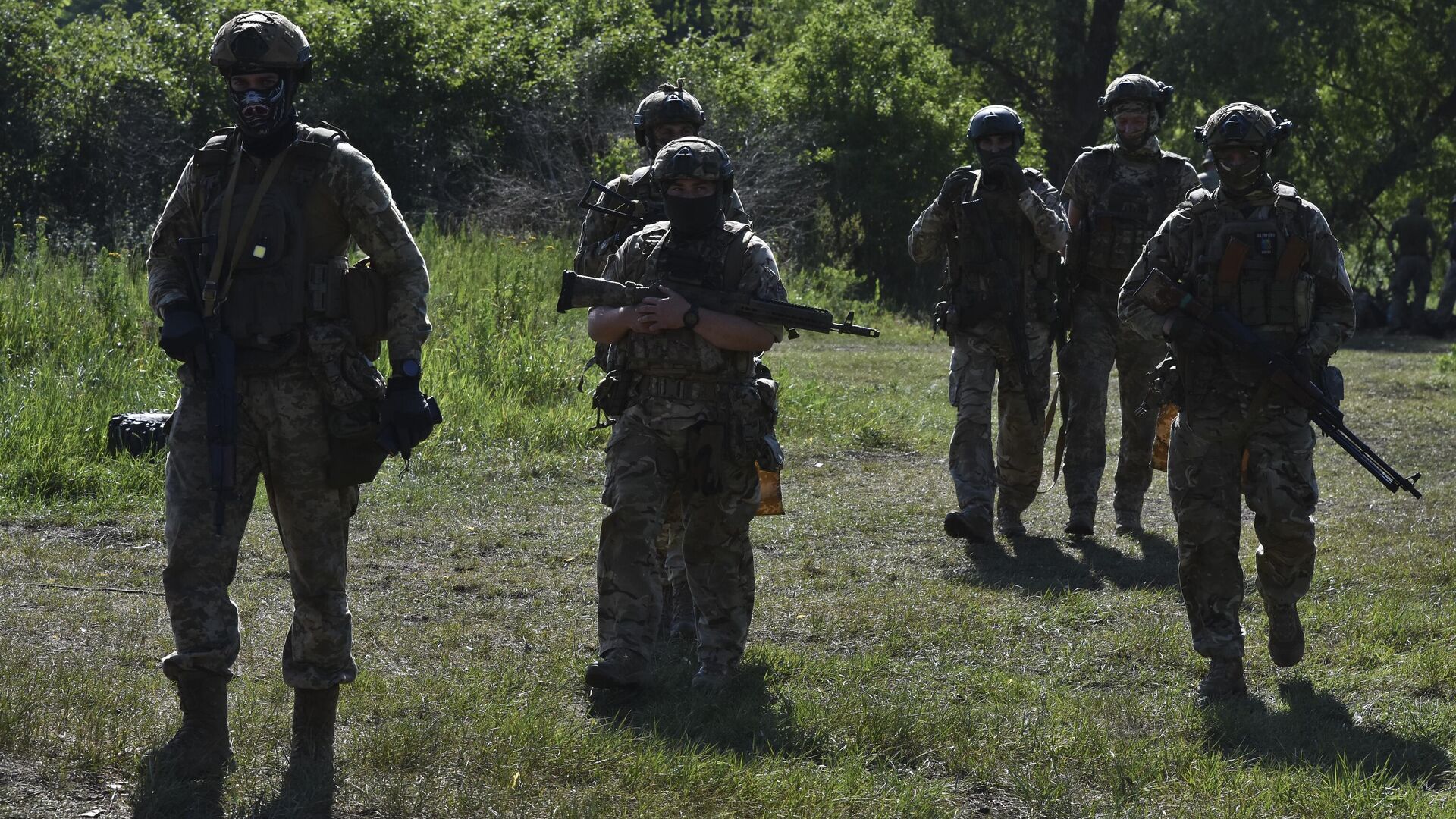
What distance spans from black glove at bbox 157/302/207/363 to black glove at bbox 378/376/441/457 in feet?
1.69

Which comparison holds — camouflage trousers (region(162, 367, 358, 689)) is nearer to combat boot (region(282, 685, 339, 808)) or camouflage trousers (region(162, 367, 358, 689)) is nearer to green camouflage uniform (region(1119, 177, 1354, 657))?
combat boot (region(282, 685, 339, 808))

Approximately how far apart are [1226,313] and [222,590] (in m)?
3.40

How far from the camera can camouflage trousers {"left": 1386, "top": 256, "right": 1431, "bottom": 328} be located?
76.4 ft

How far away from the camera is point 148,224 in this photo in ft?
62.3

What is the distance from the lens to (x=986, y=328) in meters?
8.14

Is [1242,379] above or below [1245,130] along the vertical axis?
below

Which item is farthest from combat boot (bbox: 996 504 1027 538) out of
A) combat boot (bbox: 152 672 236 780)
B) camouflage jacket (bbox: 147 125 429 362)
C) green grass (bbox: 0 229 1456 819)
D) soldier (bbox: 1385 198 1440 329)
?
soldier (bbox: 1385 198 1440 329)

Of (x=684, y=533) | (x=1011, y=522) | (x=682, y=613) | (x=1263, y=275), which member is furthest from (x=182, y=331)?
(x=1011, y=522)

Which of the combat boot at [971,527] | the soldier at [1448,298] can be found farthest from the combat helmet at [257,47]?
the soldier at [1448,298]

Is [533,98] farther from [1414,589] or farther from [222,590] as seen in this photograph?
[222,590]

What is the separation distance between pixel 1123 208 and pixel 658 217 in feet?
8.97

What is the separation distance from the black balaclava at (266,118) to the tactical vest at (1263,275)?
312 cm

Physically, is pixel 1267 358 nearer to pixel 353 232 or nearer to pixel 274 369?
pixel 353 232

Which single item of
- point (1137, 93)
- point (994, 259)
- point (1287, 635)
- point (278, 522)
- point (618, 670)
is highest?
point (1137, 93)
